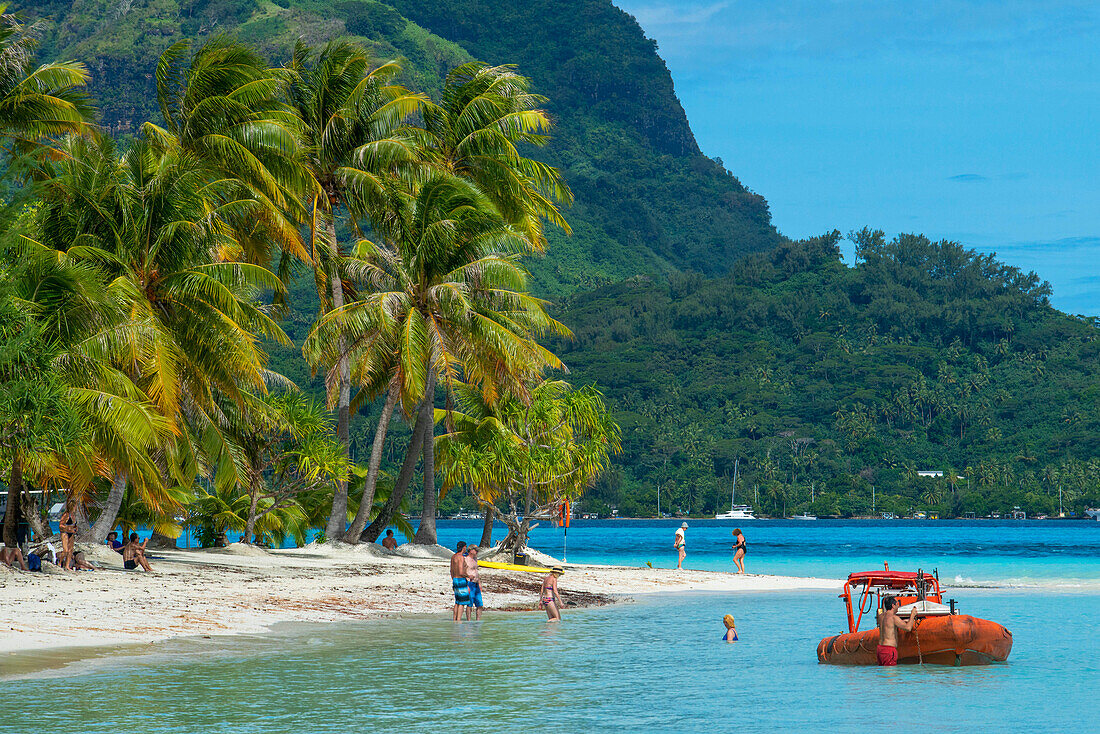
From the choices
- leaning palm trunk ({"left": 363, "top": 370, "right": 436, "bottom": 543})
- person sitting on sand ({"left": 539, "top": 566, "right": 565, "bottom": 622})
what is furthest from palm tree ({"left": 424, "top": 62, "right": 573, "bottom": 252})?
person sitting on sand ({"left": 539, "top": 566, "right": 565, "bottom": 622})

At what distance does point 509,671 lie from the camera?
17.8m

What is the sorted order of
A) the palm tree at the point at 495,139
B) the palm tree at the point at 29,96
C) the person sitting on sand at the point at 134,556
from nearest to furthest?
the person sitting on sand at the point at 134,556, the palm tree at the point at 29,96, the palm tree at the point at 495,139

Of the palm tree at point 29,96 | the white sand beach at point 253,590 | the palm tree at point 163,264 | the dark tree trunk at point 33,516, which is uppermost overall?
the palm tree at point 29,96

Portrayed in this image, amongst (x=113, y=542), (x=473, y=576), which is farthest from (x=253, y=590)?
(x=113, y=542)

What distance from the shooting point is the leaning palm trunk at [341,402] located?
3522 centimetres

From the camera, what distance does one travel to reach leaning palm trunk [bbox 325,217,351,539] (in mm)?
35219

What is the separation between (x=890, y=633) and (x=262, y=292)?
2242 centimetres

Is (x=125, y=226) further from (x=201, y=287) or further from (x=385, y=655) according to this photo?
(x=385, y=655)

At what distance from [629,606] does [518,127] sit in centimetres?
1674

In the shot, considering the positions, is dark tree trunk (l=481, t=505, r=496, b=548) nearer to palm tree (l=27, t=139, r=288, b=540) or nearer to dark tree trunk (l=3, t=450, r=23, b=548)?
palm tree (l=27, t=139, r=288, b=540)

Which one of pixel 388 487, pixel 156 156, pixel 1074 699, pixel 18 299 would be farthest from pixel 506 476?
pixel 1074 699

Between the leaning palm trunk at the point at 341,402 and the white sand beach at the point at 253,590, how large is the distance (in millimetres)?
1501

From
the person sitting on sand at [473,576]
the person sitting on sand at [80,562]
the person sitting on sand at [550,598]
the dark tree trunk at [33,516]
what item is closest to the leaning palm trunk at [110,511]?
the dark tree trunk at [33,516]

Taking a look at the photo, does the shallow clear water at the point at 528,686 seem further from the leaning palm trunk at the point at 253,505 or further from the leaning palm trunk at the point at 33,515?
the leaning palm trunk at the point at 253,505
